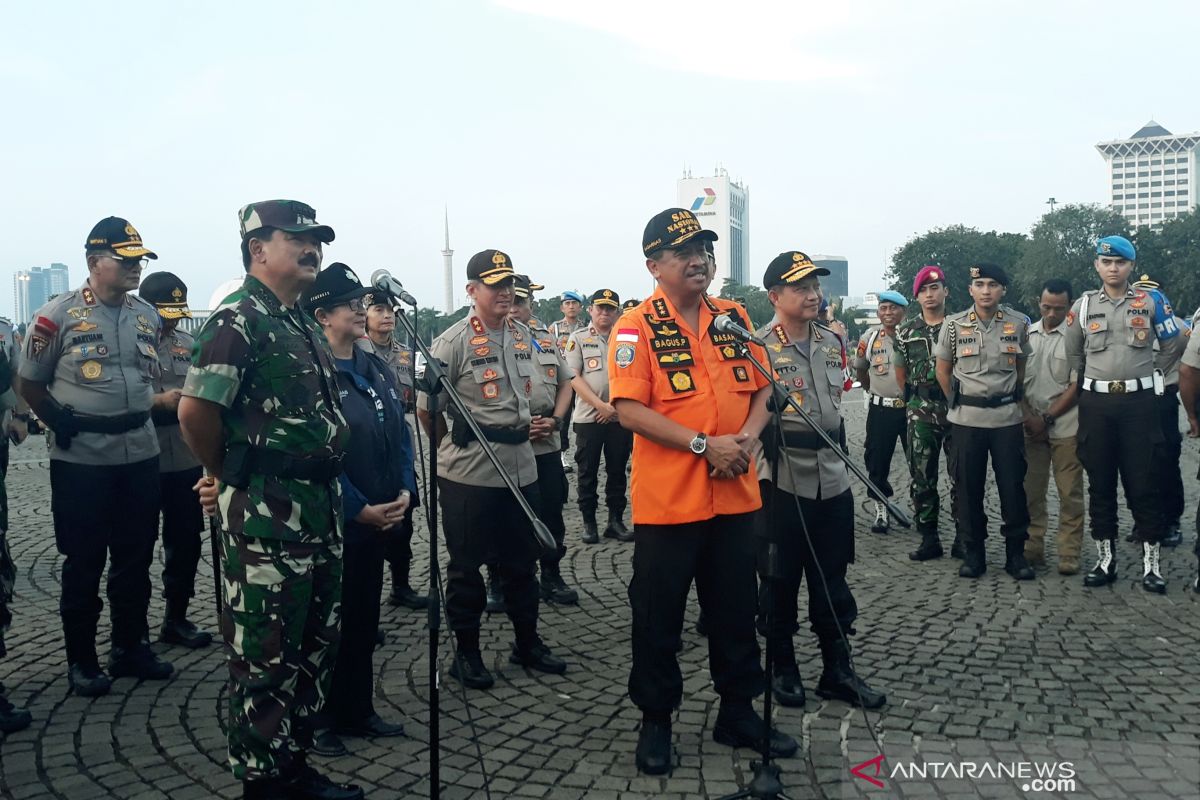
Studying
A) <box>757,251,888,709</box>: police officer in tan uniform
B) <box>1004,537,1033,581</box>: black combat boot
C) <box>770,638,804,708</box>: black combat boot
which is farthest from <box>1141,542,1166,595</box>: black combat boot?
<box>770,638,804,708</box>: black combat boot

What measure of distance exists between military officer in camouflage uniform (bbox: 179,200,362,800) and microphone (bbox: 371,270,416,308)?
469mm

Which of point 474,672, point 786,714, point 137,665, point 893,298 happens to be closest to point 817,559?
point 786,714

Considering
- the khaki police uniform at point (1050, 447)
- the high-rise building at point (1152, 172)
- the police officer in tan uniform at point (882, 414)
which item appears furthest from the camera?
the high-rise building at point (1152, 172)

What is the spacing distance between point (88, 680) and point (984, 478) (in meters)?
5.91

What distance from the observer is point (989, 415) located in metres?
6.86

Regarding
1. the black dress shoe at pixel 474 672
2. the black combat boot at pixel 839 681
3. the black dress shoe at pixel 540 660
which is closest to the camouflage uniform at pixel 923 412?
the black combat boot at pixel 839 681

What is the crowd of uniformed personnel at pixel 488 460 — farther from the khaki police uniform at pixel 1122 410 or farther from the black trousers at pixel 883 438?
the black trousers at pixel 883 438

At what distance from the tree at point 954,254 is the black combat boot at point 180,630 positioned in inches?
2426

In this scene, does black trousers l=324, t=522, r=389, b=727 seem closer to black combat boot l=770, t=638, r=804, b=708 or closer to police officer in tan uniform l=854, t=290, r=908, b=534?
black combat boot l=770, t=638, r=804, b=708

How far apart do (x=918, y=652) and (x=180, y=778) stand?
3750 mm

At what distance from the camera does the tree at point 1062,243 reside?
2355 inches

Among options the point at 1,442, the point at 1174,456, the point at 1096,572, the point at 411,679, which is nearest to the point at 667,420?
the point at 411,679

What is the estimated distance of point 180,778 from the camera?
12.5ft

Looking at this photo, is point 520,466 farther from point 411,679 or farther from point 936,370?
point 936,370
